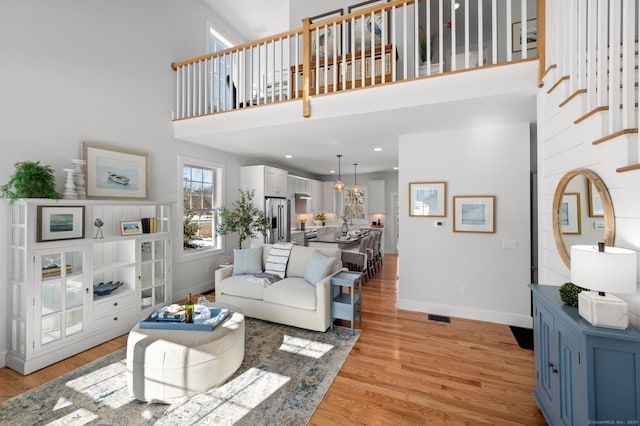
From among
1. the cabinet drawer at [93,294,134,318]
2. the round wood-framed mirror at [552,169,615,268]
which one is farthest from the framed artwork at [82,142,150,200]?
the round wood-framed mirror at [552,169,615,268]

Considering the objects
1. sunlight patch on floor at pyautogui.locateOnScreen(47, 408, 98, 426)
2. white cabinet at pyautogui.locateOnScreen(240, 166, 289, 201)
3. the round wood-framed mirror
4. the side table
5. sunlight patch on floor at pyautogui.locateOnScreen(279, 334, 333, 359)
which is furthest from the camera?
white cabinet at pyautogui.locateOnScreen(240, 166, 289, 201)

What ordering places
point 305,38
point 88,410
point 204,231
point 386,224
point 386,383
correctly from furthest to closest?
point 386,224, point 204,231, point 305,38, point 386,383, point 88,410

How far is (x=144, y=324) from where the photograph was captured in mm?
2418

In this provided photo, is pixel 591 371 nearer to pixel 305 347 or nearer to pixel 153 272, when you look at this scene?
pixel 305 347

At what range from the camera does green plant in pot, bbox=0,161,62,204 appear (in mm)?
2539

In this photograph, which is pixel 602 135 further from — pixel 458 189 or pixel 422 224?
pixel 422 224

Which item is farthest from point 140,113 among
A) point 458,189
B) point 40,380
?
point 458,189

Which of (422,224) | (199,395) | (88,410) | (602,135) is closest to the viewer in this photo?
(602,135)

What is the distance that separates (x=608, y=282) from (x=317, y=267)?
2.70 metres

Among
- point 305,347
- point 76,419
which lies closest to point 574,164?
point 305,347

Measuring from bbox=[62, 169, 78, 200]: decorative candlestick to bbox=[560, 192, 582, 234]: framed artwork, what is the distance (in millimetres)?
4624

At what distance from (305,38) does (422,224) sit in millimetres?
2975

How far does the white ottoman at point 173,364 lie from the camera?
2.14 m

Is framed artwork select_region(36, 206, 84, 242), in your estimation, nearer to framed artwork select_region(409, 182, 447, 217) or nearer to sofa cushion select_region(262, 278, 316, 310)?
sofa cushion select_region(262, 278, 316, 310)
